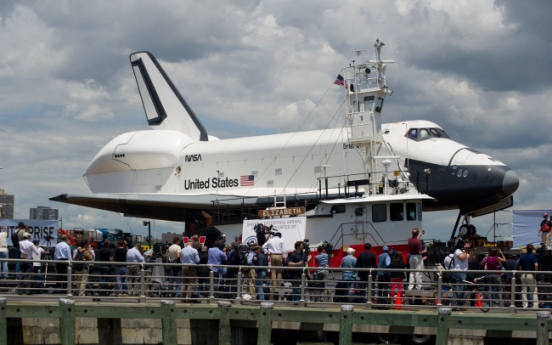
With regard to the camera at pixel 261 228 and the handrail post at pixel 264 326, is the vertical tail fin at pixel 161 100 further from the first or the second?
the handrail post at pixel 264 326

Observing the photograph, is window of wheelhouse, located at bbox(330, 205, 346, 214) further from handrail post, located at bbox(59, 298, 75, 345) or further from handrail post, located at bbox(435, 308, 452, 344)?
handrail post, located at bbox(59, 298, 75, 345)

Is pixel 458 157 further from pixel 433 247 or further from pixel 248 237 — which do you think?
pixel 248 237

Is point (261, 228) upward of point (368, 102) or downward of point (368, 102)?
downward

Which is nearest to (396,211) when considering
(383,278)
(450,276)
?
(383,278)

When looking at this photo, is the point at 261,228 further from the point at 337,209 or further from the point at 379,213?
the point at 379,213

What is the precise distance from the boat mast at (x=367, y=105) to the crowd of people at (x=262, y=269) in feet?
28.5

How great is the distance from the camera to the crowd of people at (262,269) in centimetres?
1403

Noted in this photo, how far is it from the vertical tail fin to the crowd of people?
2191 cm

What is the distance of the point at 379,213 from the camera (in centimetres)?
2191

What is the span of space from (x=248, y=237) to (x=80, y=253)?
672 centimetres

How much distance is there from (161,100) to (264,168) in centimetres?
1113

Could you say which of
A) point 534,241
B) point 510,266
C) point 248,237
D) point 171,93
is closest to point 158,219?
point 171,93

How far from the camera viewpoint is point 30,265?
17781 millimetres

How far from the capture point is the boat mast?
26.3 metres
